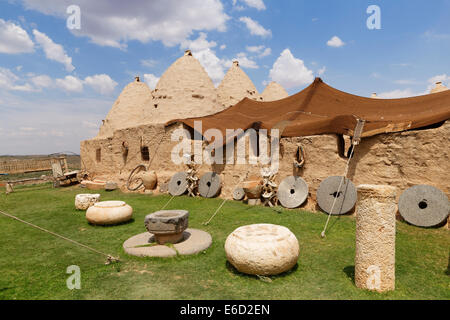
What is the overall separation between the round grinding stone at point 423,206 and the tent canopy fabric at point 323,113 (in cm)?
179

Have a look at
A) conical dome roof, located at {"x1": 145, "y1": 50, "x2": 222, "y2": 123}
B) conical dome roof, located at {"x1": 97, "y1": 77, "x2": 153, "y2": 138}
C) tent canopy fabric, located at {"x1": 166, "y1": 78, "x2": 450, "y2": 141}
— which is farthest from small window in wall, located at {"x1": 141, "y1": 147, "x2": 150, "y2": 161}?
conical dome roof, located at {"x1": 97, "y1": 77, "x2": 153, "y2": 138}

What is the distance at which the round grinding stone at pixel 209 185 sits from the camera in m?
11.0

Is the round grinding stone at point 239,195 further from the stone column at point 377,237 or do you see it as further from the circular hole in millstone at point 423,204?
the stone column at point 377,237

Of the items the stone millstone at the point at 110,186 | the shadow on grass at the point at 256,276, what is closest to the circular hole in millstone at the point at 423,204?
the shadow on grass at the point at 256,276

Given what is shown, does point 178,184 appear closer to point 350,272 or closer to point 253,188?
point 253,188

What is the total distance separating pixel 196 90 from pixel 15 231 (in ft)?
37.2

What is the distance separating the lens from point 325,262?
187 inches

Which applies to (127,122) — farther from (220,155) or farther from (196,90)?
(220,155)

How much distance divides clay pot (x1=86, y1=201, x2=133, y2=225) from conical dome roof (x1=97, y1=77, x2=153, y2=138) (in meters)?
12.3

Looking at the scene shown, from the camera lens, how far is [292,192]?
895 centimetres

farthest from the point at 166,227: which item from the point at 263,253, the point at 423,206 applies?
the point at 423,206
